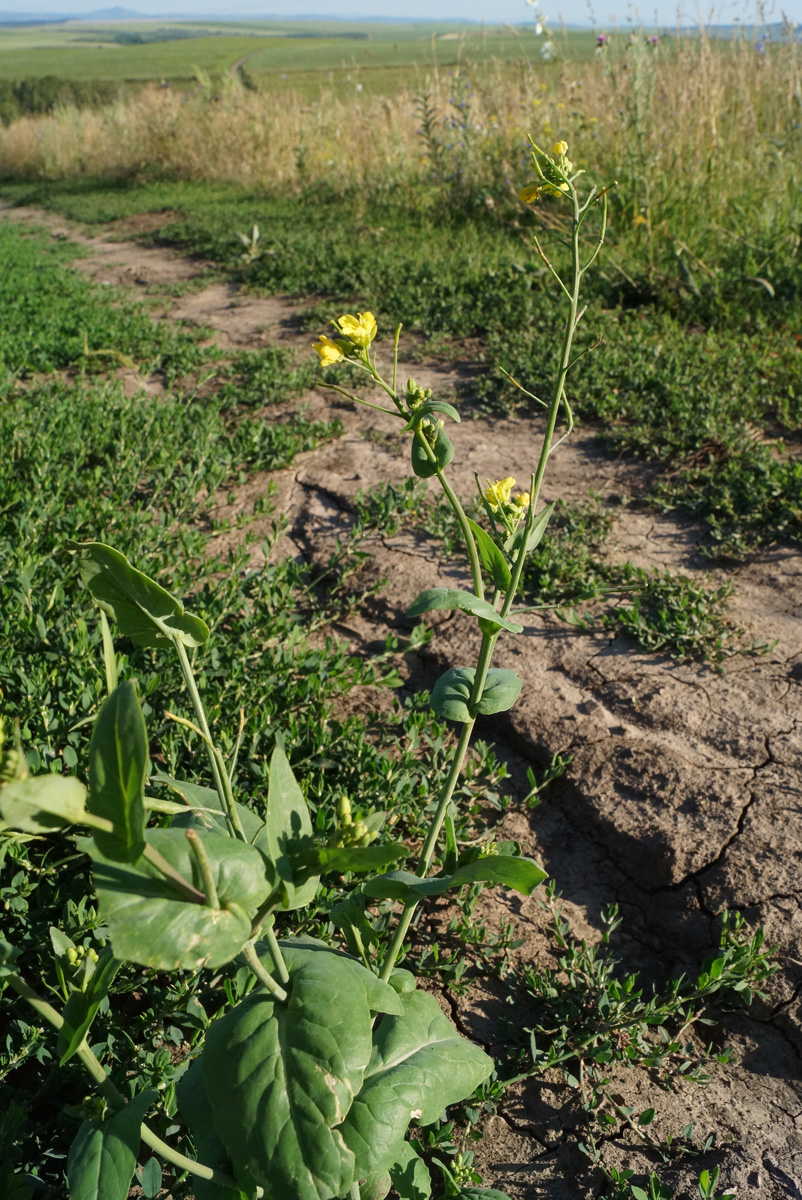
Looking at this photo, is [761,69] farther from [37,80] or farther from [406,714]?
[37,80]

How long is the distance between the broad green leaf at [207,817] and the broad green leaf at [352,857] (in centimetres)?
21

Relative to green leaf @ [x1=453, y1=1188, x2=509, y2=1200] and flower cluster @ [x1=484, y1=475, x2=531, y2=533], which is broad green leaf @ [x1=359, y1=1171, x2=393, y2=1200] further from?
flower cluster @ [x1=484, y1=475, x2=531, y2=533]

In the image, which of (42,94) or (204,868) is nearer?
(204,868)

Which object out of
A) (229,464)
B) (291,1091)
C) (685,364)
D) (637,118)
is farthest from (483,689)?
(637,118)

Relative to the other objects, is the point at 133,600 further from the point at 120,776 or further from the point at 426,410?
the point at 426,410

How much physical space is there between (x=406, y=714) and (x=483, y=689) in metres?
1.08

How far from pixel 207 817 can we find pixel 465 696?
1.47 ft

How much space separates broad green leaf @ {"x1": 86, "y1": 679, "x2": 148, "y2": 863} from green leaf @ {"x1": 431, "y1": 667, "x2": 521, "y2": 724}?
0.60 meters

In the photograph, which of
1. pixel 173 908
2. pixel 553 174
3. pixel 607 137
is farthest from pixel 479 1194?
pixel 607 137

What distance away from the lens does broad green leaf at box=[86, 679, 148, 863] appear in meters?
0.72

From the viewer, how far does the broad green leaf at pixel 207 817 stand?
1.10m

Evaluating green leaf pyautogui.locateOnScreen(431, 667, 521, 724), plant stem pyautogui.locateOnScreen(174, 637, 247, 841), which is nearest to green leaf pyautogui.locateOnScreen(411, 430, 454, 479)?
green leaf pyautogui.locateOnScreen(431, 667, 521, 724)

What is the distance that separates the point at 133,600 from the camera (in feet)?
3.42

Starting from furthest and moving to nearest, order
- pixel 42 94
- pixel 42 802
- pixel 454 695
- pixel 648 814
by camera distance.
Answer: pixel 42 94 → pixel 648 814 → pixel 454 695 → pixel 42 802
